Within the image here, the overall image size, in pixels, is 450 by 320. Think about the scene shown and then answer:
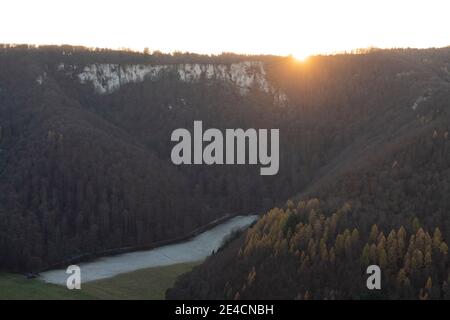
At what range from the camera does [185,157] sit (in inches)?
5212

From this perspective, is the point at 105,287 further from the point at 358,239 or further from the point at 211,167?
the point at 211,167

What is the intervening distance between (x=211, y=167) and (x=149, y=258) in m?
37.0

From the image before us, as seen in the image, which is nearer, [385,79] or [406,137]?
[406,137]

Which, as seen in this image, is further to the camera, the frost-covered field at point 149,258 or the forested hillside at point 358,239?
the frost-covered field at point 149,258

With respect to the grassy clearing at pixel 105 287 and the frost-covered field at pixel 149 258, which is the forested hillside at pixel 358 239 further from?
the frost-covered field at pixel 149 258

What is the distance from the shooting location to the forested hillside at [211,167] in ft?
218

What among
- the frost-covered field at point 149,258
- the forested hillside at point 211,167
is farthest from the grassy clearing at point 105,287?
the forested hillside at point 211,167

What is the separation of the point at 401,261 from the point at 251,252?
1560cm

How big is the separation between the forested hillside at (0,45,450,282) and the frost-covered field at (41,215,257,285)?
421 cm

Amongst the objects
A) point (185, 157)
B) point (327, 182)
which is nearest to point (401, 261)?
point (327, 182)

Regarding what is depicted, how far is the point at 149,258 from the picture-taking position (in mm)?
93188

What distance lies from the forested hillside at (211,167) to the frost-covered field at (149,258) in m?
4.21

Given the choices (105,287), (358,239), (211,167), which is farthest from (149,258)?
(358,239)
